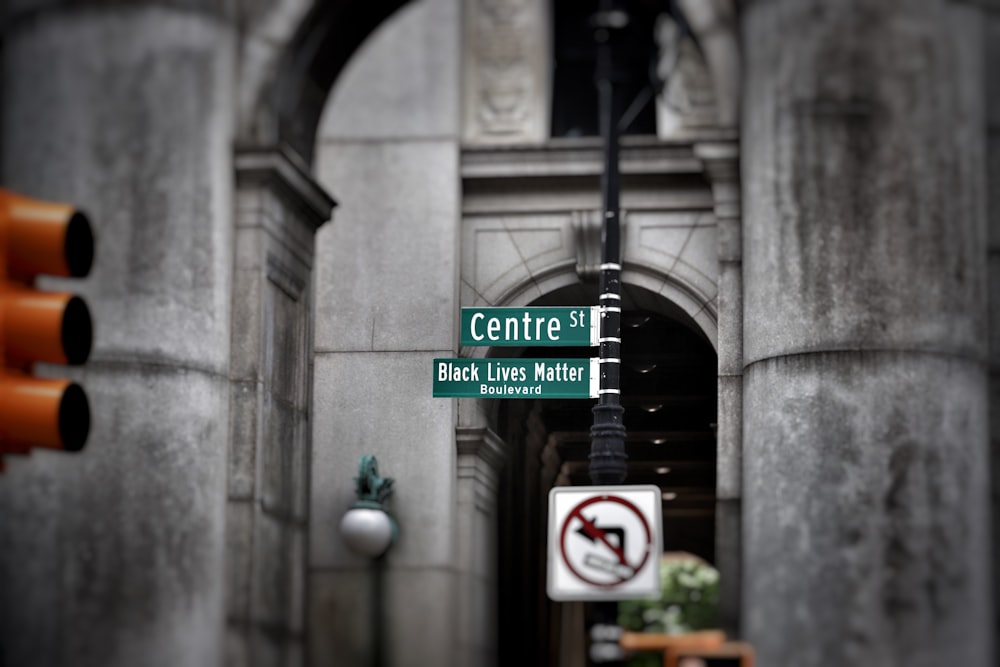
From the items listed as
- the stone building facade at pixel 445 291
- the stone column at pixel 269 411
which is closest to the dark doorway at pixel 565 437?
the stone building facade at pixel 445 291

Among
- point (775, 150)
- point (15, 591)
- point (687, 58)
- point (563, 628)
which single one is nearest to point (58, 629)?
point (15, 591)

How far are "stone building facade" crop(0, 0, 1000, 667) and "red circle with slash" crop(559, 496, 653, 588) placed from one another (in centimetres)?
392

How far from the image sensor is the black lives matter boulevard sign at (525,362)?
16734 mm

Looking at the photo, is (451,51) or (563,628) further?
(563,628)

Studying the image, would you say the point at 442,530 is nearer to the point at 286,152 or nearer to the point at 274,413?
the point at 274,413

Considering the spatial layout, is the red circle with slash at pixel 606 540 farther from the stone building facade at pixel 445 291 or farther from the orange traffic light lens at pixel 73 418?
the orange traffic light lens at pixel 73 418

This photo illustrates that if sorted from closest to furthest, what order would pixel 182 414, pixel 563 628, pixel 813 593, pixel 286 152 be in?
pixel 813 593
pixel 182 414
pixel 286 152
pixel 563 628

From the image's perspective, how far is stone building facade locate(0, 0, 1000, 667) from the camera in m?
17.0

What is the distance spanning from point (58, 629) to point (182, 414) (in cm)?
238

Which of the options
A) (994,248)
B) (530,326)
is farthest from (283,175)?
(994,248)

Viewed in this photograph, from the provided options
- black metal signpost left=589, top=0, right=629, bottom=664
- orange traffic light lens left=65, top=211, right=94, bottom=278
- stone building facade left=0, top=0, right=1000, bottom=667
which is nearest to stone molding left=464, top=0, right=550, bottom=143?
stone building facade left=0, top=0, right=1000, bottom=667

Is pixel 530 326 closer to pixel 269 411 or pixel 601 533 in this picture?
pixel 269 411

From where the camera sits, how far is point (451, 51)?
21906 mm

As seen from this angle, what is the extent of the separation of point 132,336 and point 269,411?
1.94m
